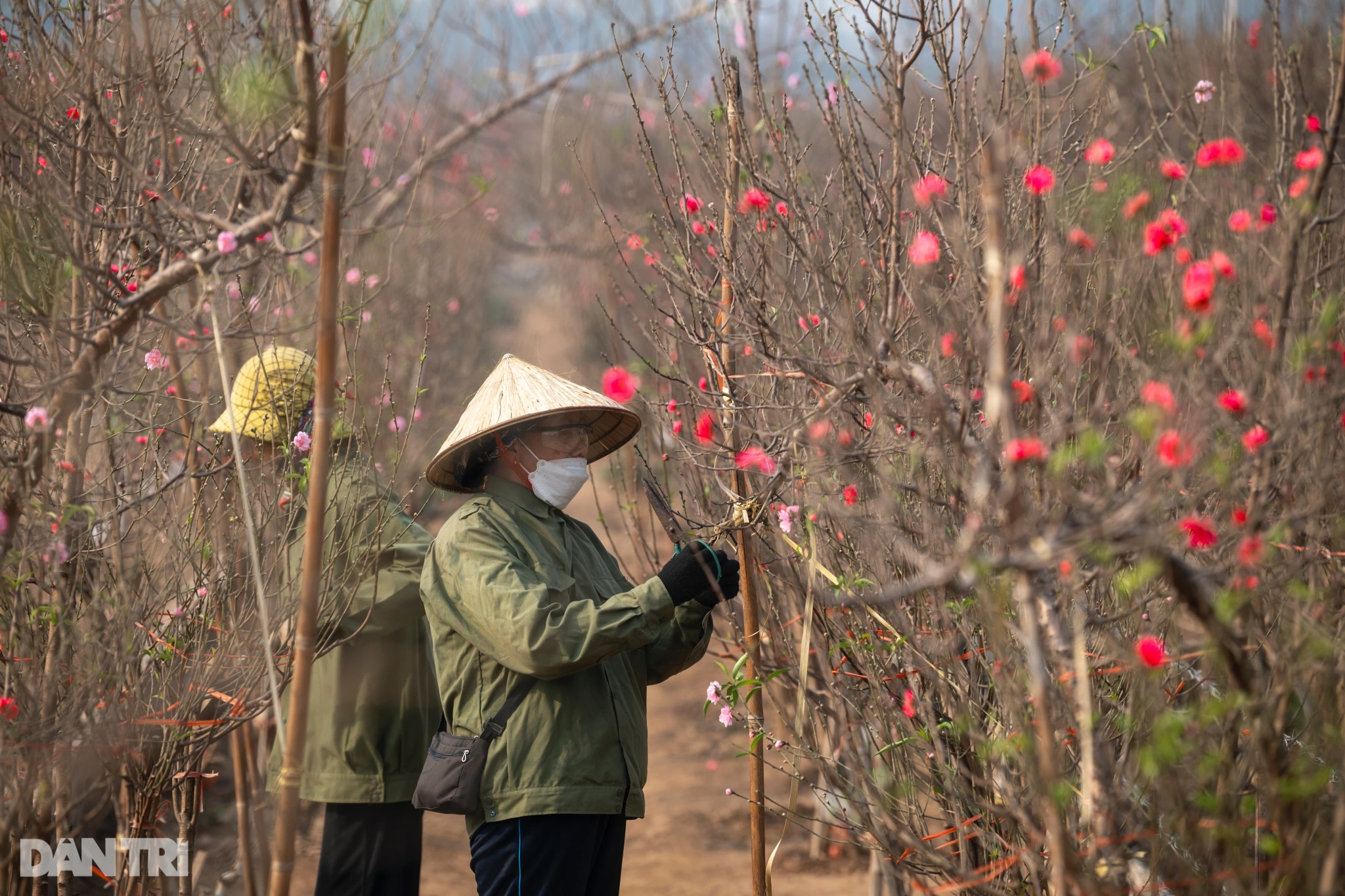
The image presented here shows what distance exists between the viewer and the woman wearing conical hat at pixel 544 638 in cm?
278

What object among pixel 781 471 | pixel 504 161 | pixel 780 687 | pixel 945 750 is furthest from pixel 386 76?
pixel 504 161

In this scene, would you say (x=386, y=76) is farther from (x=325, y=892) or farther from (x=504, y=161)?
(x=504, y=161)

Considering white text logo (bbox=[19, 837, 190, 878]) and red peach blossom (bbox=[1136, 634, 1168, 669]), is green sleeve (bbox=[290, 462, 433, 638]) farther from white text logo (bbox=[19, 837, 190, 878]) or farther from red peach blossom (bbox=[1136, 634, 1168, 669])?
red peach blossom (bbox=[1136, 634, 1168, 669])

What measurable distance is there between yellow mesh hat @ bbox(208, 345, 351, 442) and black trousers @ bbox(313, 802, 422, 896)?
4.09 feet

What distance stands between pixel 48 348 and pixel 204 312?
4.06 feet

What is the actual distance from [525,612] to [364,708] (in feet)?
3.80

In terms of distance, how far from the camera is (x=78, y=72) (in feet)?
8.66

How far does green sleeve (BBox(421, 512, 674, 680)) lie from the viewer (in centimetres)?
273

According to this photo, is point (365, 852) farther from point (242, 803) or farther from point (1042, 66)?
point (1042, 66)

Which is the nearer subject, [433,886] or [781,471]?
[781,471]

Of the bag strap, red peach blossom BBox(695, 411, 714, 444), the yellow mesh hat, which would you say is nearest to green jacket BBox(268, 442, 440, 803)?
the yellow mesh hat

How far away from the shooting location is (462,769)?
113 inches

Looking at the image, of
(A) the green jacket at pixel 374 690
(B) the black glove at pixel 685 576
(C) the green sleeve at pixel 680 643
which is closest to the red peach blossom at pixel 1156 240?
(B) the black glove at pixel 685 576

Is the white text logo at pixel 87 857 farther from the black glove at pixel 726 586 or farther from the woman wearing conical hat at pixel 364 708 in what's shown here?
the black glove at pixel 726 586
